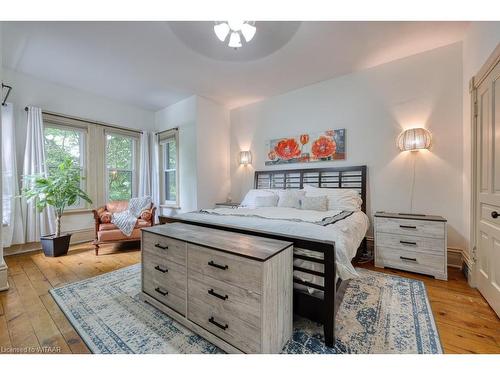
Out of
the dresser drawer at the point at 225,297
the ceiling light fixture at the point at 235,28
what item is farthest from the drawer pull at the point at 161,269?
the ceiling light fixture at the point at 235,28

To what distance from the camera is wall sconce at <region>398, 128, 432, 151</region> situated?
273cm

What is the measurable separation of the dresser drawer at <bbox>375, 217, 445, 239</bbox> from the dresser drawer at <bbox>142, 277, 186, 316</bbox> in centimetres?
243

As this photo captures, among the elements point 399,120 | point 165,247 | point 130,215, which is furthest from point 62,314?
point 399,120

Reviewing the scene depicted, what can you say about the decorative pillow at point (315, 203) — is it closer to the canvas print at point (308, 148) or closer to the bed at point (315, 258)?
the bed at point (315, 258)

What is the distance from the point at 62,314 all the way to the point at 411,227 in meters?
3.58

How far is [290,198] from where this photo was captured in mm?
3213

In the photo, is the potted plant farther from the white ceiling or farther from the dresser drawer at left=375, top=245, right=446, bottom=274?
the dresser drawer at left=375, top=245, right=446, bottom=274

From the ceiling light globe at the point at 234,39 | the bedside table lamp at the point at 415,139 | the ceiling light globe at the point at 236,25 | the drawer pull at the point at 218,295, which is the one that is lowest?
the drawer pull at the point at 218,295

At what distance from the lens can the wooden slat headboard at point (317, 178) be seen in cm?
327

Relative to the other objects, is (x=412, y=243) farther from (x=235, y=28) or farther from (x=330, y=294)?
(x=235, y=28)

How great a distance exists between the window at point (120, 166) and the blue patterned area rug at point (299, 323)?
2628 mm
